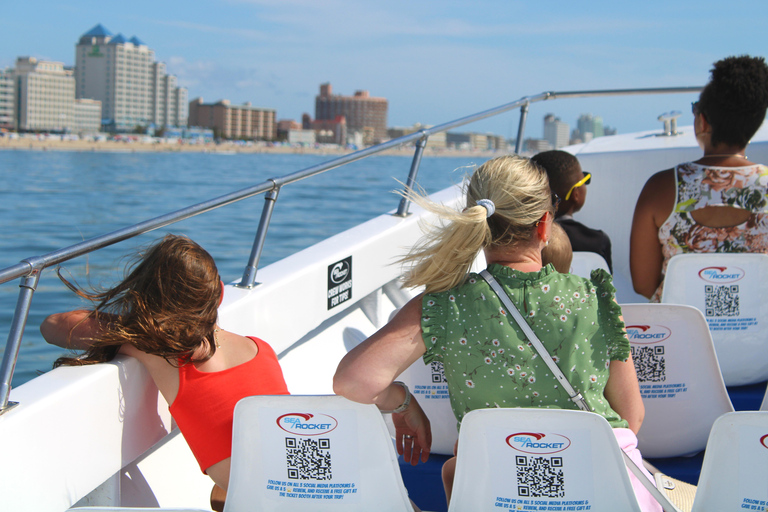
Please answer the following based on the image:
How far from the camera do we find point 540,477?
117 cm

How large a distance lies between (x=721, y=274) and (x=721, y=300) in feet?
0.28

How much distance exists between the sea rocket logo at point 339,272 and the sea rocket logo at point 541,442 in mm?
1548

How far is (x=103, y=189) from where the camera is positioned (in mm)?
20500

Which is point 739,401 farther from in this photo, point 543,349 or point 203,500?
point 203,500

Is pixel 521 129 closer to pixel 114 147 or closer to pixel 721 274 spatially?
pixel 721 274

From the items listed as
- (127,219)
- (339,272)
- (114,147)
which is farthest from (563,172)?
(114,147)

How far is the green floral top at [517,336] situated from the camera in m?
1.37

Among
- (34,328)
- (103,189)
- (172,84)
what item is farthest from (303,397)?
(172,84)

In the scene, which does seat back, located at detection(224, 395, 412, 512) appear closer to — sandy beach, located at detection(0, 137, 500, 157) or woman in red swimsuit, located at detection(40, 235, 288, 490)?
woman in red swimsuit, located at detection(40, 235, 288, 490)

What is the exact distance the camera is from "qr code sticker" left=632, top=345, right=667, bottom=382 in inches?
70.7

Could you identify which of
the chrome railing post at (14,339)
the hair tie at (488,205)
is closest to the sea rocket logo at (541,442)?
the hair tie at (488,205)

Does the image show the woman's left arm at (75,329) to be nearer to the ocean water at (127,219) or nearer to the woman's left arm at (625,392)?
the ocean water at (127,219)

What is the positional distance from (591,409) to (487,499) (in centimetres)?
34

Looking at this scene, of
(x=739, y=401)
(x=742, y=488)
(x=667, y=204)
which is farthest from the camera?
(x=667, y=204)
